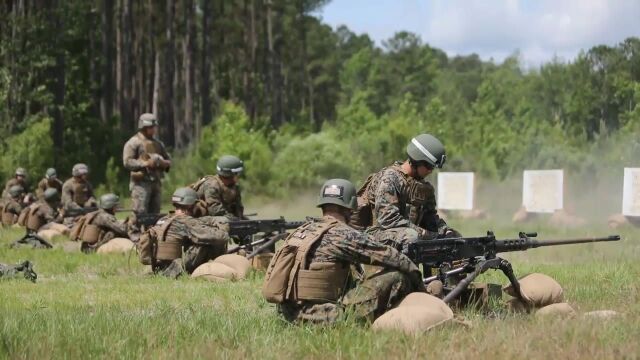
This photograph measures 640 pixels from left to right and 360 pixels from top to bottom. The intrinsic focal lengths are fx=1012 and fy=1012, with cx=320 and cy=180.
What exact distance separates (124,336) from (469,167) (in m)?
29.6

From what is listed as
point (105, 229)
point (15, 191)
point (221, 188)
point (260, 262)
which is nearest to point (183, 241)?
point (260, 262)

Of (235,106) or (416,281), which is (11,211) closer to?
(235,106)

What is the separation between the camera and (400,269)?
844cm

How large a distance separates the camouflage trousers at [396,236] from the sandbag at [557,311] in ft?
4.50

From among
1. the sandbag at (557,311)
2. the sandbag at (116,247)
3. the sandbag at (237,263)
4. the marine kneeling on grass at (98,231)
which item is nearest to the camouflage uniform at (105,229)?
the marine kneeling on grass at (98,231)

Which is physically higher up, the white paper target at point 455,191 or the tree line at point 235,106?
the tree line at point 235,106

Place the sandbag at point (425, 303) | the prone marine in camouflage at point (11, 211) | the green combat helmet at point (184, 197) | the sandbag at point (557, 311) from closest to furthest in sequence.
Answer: the sandbag at point (425, 303)
the sandbag at point (557, 311)
the green combat helmet at point (184, 197)
the prone marine in camouflage at point (11, 211)

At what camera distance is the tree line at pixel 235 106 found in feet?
116

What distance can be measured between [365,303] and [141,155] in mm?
10168

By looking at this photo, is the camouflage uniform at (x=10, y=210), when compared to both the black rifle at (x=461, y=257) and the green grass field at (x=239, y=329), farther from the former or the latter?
the black rifle at (x=461, y=257)

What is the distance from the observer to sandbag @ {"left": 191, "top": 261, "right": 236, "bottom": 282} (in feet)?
43.7

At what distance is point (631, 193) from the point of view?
78.8 ft

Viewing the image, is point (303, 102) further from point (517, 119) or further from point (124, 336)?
point (124, 336)

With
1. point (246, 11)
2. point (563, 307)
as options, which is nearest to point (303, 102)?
point (246, 11)
